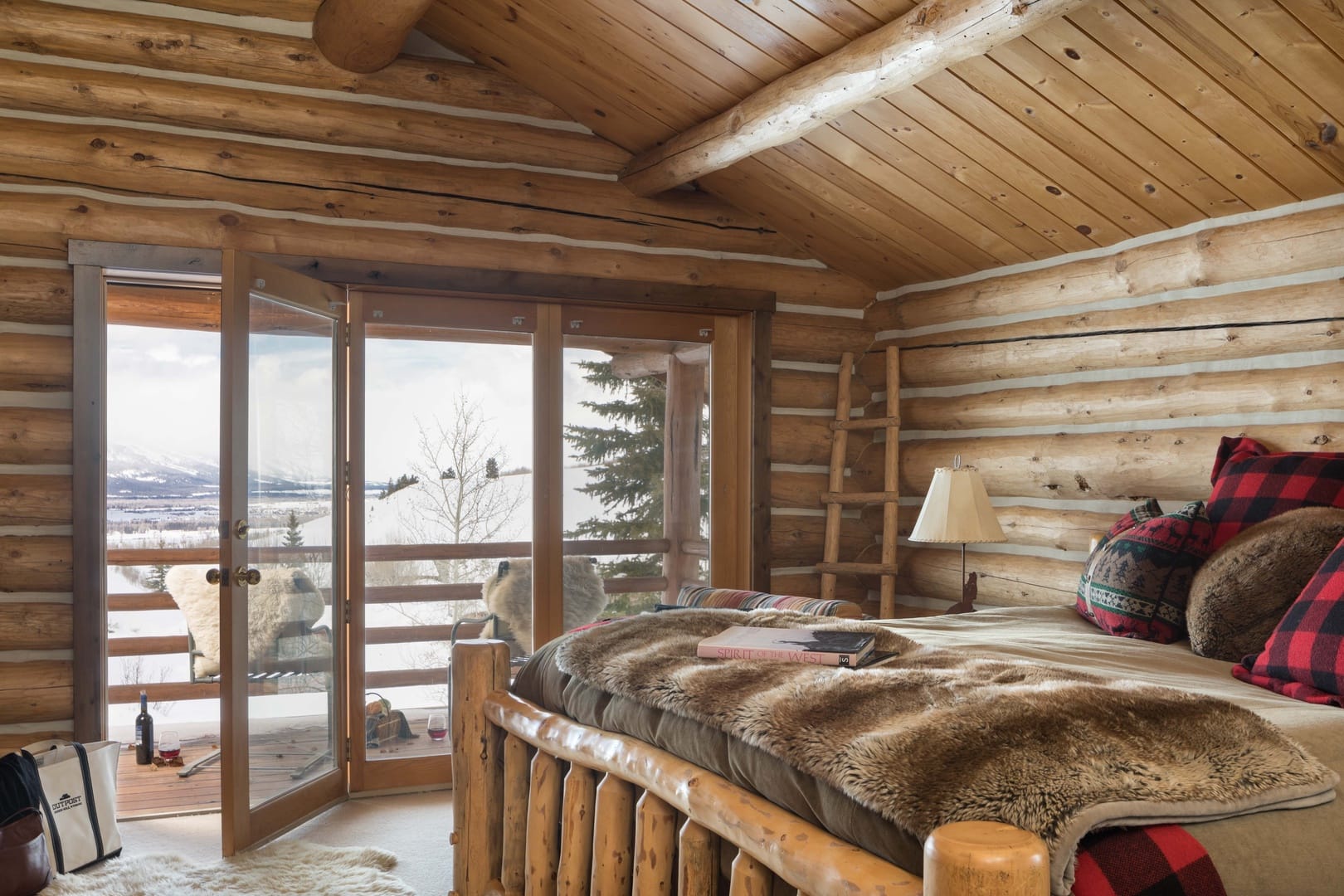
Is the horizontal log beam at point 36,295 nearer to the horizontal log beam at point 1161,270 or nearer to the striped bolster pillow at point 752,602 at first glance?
the striped bolster pillow at point 752,602

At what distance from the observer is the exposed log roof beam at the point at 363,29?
12.1 feet

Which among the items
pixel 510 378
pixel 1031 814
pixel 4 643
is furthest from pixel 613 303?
pixel 1031 814

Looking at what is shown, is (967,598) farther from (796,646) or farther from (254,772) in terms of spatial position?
(254,772)

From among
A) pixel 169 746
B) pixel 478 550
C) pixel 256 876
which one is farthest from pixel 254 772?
pixel 169 746

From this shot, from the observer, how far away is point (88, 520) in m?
3.78

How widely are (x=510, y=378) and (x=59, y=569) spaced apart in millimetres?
1847

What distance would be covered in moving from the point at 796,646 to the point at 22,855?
8.29 feet

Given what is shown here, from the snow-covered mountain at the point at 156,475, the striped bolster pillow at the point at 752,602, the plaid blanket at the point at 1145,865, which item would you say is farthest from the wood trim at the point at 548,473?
the plaid blanket at the point at 1145,865

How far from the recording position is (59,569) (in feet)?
12.5

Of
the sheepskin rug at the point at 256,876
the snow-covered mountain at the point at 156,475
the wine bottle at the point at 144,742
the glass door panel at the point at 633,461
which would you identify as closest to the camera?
the sheepskin rug at the point at 256,876

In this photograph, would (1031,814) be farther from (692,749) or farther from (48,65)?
(48,65)

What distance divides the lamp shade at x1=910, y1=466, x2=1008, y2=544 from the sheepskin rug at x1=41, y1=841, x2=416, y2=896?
221cm

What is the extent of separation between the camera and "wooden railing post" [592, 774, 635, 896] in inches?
73.3

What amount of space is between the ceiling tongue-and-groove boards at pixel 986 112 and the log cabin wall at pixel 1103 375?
134mm
